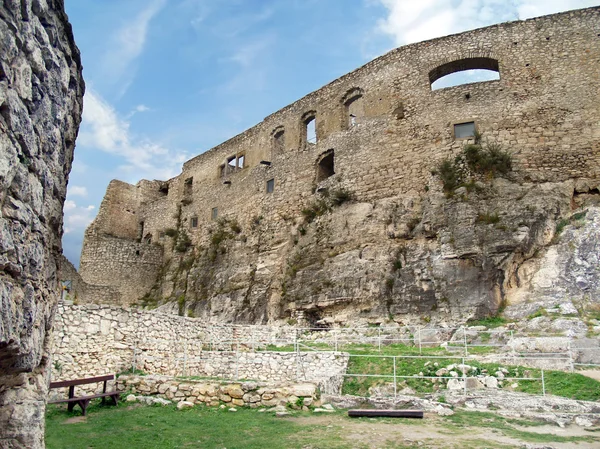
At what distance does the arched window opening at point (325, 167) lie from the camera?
22875 mm

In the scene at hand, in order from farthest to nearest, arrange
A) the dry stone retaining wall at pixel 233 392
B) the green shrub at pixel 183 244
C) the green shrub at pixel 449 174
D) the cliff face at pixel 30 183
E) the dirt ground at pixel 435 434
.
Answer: the green shrub at pixel 183 244, the green shrub at pixel 449 174, the dry stone retaining wall at pixel 233 392, the dirt ground at pixel 435 434, the cliff face at pixel 30 183

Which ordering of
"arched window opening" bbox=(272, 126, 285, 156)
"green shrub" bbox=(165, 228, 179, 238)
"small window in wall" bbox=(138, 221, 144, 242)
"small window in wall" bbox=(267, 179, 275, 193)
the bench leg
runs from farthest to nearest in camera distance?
"small window in wall" bbox=(138, 221, 144, 242)
"green shrub" bbox=(165, 228, 179, 238)
"arched window opening" bbox=(272, 126, 285, 156)
"small window in wall" bbox=(267, 179, 275, 193)
the bench leg

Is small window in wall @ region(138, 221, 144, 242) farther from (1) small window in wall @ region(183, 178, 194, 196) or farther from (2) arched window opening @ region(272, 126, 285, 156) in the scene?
(2) arched window opening @ region(272, 126, 285, 156)

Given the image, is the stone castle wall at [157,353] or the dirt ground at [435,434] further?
the stone castle wall at [157,353]

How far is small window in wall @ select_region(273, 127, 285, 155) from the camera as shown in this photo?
2601 cm

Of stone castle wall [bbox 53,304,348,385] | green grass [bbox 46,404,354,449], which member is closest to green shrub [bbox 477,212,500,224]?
stone castle wall [bbox 53,304,348,385]

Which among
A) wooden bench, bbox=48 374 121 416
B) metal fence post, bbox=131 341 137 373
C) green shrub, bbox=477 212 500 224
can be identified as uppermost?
green shrub, bbox=477 212 500 224

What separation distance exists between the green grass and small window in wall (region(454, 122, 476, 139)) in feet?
44.0

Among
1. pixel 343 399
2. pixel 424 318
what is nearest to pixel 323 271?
pixel 424 318

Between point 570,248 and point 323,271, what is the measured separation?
8.36 metres

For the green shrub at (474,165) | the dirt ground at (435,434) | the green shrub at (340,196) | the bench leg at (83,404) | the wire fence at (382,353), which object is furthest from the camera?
the green shrub at (340,196)

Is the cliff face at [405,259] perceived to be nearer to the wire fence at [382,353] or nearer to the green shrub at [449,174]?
the green shrub at [449,174]

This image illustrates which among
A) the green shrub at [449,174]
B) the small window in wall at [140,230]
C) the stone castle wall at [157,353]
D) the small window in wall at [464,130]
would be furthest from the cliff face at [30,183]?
the small window in wall at [140,230]

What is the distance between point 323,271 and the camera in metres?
19.6
